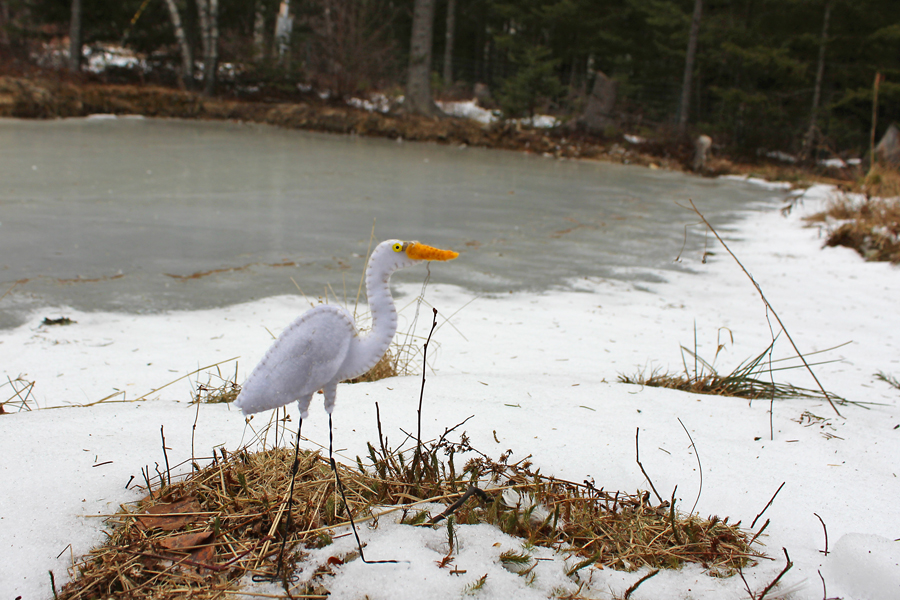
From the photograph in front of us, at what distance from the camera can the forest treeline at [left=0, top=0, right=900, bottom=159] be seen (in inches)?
643

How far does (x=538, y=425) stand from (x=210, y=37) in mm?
17280

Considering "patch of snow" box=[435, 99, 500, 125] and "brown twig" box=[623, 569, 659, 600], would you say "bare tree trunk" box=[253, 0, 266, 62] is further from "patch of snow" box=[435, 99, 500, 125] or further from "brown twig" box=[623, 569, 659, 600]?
"brown twig" box=[623, 569, 659, 600]

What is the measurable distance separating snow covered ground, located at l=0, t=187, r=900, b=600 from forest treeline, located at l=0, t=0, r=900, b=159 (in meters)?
14.0

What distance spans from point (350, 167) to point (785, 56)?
11.9 meters

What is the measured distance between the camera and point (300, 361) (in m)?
1.43

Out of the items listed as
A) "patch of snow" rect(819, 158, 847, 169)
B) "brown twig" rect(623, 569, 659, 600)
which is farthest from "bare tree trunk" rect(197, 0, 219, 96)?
"brown twig" rect(623, 569, 659, 600)

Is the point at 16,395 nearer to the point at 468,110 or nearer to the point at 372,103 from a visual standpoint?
the point at 372,103

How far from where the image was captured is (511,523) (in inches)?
61.7

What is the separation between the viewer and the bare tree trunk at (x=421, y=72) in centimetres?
1697

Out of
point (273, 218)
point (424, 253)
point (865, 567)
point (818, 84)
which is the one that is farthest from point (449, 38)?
point (865, 567)

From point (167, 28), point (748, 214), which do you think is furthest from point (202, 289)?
point (167, 28)

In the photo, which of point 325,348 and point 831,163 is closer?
point 325,348

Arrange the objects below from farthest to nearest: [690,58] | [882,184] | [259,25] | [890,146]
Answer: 1. [259,25]
2. [690,58]
3. [890,146]
4. [882,184]

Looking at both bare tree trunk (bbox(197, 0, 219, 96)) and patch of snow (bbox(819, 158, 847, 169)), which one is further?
bare tree trunk (bbox(197, 0, 219, 96))
